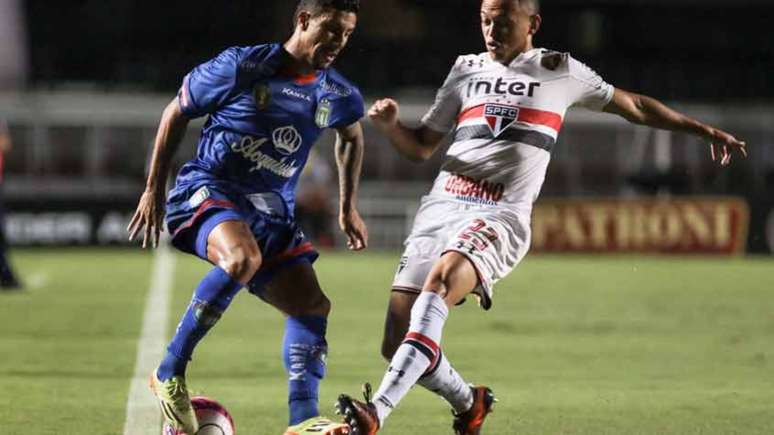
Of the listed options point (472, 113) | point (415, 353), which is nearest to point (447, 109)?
point (472, 113)

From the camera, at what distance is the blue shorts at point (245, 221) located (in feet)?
21.2

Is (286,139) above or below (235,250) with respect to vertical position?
above

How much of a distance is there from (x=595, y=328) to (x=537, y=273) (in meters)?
8.48

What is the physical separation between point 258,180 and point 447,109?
955mm

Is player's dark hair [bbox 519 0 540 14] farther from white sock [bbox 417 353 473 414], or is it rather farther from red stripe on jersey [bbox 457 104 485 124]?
white sock [bbox 417 353 473 414]

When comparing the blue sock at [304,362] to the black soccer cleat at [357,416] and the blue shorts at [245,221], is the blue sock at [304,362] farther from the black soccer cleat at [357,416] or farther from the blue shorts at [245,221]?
the black soccer cleat at [357,416]

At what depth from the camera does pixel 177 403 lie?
6148 millimetres

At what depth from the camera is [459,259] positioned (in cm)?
632

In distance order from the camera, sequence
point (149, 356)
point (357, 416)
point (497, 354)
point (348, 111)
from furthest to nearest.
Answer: point (497, 354)
point (149, 356)
point (348, 111)
point (357, 416)

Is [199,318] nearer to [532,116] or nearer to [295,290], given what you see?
[295,290]

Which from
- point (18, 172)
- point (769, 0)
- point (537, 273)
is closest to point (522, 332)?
point (537, 273)

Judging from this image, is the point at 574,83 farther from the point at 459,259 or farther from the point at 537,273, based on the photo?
the point at 537,273

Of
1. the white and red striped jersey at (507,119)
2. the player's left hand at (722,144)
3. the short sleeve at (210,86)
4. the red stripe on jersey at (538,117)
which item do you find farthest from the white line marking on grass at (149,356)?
the player's left hand at (722,144)

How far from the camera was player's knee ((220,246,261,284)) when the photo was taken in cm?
616
